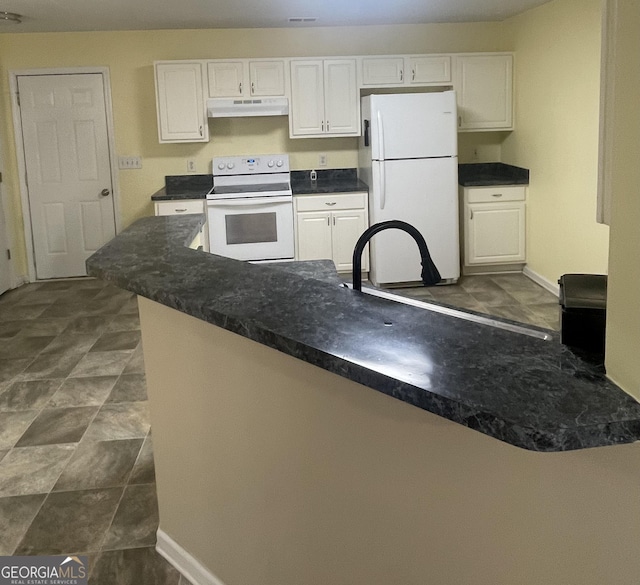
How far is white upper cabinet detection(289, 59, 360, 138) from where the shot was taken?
611cm

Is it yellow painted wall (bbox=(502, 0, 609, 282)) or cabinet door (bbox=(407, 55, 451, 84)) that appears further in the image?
cabinet door (bbox=(407, 55, 451, 84))

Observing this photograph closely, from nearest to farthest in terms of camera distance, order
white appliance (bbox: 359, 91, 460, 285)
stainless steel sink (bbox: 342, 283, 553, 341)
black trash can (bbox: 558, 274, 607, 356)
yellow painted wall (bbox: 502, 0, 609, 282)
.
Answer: black trash can (bbox: 558, 274, 607, 356)
stainless steel sink (bbox: 342, 283, 553, 341)
yellow painted wall (bbox: 502, 0, 609, 282)
white appliance (bbox: 359, 91, 460, 285)

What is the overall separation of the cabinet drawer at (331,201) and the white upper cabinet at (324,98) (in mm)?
581

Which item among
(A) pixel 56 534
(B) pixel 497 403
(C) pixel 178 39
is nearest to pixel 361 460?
(B) pixel 497 403

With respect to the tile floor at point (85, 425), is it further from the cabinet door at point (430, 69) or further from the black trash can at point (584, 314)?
the cabinet door at point (430, 69)

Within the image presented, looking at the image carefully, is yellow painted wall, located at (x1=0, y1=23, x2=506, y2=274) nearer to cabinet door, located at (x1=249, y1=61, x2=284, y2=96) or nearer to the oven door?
cabinet door, located at (x1=249, y1=61, x2=284, y2=96)

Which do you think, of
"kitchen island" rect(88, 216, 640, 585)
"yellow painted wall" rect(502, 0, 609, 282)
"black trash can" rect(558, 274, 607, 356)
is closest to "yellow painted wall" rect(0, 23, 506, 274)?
"yellow painted wall" rect(502, 0, 609, 282)

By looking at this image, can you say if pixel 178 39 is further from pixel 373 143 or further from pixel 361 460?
pixel 361 460

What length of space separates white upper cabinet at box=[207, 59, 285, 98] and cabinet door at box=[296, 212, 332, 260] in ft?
3.62

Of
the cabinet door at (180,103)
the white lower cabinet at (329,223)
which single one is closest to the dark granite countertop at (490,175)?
the white lower cabinet at (329,223)

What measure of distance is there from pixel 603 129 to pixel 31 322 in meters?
4.99

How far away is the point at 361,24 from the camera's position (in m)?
6.24

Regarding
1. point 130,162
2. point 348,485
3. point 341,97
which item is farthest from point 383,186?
point 348,485

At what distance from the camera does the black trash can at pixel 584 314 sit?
51.1 inches
